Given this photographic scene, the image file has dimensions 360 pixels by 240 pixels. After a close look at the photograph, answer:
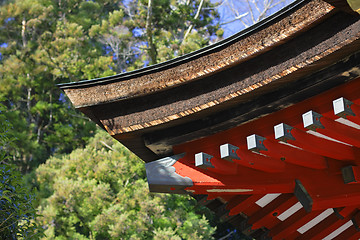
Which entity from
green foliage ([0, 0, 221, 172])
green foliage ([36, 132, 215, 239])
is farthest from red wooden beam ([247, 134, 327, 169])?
green foliage ([0, 0, 221, 172])

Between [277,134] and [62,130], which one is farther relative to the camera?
[62,130]

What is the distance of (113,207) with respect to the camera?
23.9 feet

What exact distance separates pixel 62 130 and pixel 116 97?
36.1 feet

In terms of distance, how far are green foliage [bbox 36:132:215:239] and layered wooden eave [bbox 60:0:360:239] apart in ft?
17.0

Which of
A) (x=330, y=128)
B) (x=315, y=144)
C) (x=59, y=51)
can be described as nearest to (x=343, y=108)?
(x=330, y=128)

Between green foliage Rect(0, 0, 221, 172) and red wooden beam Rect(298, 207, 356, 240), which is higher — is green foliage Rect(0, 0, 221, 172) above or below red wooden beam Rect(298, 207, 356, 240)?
above

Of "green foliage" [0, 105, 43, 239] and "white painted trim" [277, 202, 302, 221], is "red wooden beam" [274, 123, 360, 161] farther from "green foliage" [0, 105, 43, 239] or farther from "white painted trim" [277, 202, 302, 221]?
"green foliage" [0, 105, 43, 239]

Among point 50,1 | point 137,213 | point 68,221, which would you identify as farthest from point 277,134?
point 50,1

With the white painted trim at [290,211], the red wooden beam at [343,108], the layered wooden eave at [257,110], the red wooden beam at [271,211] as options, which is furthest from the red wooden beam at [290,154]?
the white painted trim at [290,211]

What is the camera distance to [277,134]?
1.55 m

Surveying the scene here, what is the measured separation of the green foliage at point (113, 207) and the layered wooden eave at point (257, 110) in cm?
518

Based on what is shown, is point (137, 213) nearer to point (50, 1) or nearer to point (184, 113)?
point (184, 113)

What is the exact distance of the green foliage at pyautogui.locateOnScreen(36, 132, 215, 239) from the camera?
729 centimetres

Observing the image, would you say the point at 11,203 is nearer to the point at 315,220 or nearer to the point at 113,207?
the point at 315,220
